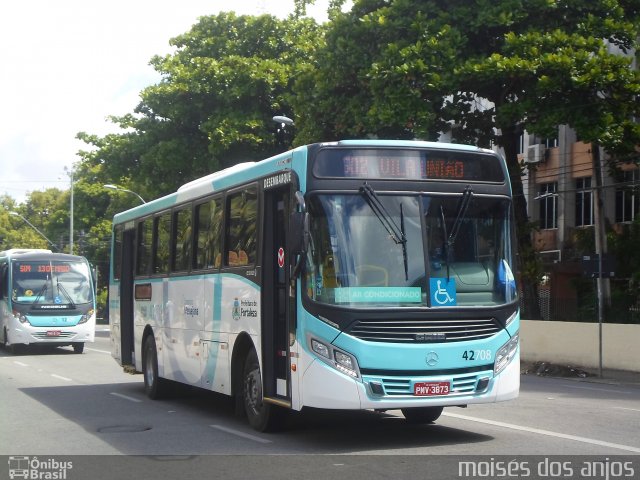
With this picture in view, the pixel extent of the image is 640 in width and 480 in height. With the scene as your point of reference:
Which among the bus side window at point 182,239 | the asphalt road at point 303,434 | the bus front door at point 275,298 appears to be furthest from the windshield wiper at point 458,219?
the bus side window at point 182,239

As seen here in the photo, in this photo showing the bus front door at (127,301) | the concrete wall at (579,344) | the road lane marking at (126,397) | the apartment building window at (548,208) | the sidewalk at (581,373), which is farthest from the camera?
the apartment building window at (548,208)

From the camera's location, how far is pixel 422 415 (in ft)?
41.1

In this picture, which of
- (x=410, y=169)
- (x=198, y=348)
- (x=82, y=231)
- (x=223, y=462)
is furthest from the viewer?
(x=82, y=231)

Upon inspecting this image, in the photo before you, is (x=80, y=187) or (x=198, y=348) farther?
(x=80, y=187)

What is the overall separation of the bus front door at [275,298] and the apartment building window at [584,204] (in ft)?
89.4

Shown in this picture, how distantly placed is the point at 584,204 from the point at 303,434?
27.9 meters

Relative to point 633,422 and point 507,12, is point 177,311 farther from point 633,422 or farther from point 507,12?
point 507,12

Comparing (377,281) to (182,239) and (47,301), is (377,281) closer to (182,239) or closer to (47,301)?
(182,239)

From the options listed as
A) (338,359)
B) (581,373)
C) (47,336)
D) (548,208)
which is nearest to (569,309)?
(581,373)

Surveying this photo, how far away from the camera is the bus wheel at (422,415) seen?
40.8 ft

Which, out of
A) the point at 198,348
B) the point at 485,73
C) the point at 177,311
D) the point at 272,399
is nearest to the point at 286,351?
the point at 272,399

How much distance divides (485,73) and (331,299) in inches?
622

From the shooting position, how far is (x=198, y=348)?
14.0 m

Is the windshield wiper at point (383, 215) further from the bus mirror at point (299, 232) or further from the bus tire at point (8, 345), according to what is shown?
the bus tire at point (8, 345)
